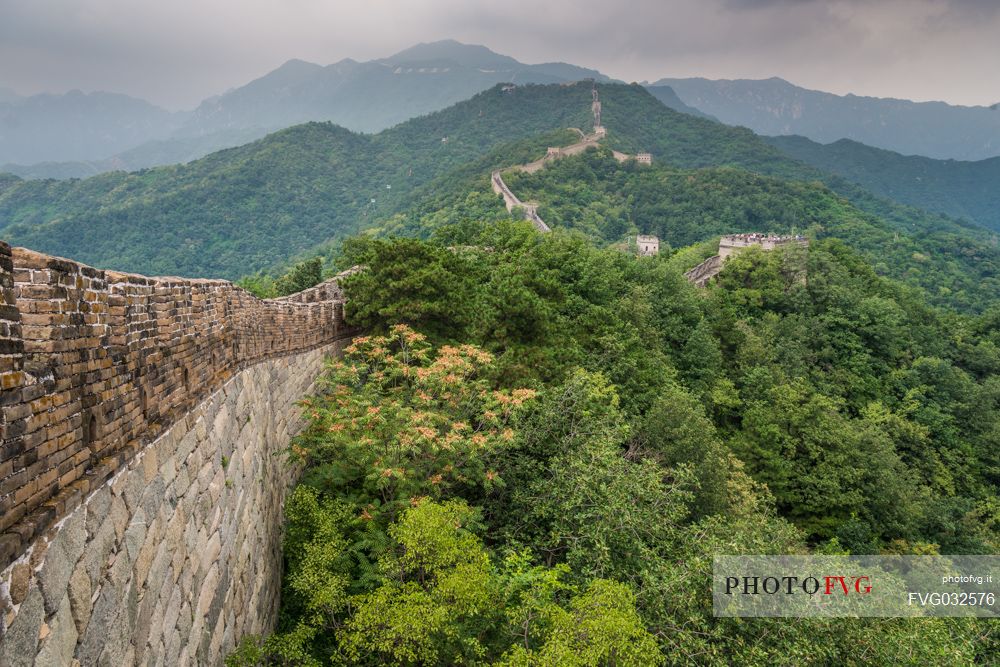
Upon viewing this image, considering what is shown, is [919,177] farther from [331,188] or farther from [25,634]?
[25,634]

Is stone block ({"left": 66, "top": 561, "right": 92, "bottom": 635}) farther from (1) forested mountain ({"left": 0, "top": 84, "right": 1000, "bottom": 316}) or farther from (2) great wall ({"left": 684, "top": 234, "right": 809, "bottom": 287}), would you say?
(1) forested mountain ({"left": 0, "top": 84, "right": 1000, "bottom": 316})

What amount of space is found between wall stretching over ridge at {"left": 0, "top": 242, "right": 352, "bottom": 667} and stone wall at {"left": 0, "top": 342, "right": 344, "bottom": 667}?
0.01m

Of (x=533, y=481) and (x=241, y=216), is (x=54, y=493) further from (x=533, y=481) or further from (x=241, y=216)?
(x=241, y=216)

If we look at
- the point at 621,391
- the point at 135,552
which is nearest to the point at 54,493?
the point at 135,552

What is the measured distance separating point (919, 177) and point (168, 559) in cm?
20673

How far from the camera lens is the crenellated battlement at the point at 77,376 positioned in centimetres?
214

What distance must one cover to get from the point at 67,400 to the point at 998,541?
30.7 metres

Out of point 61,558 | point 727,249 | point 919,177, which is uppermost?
point 919,177

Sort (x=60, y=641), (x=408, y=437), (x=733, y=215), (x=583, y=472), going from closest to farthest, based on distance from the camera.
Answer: (x=60, y=641) → (x=408, y=437) → (x=583, y=472) → (x=733, y=215)

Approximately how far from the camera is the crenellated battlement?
7.01 ft

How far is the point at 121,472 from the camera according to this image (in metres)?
2.98

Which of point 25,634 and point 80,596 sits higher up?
point 25,634
